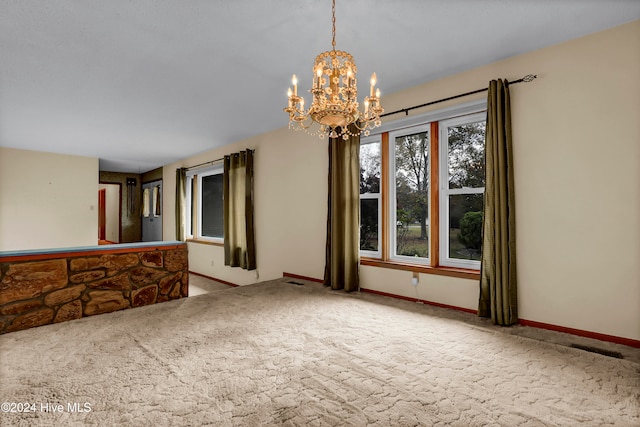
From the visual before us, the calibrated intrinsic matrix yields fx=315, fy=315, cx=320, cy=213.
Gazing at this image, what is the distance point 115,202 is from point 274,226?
6.66 m

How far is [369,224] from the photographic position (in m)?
3.99

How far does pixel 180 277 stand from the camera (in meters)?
3.71

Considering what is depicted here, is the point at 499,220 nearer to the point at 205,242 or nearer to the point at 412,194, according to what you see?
the point at 412,194

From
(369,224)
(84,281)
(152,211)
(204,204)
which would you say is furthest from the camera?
(152,211)

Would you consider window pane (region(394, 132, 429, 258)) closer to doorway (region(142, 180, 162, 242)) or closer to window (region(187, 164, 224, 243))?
window (region(187, 164, 224, 243))

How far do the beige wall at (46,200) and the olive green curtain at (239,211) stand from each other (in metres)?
3.35

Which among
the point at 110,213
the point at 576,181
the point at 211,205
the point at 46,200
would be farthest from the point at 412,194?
the point at 110,213

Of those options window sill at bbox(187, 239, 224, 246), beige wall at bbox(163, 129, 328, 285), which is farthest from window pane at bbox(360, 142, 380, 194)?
window sill at bbox(187, 239, 224, 246)

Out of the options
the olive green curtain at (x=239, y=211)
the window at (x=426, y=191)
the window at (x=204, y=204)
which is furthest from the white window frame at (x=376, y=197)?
the window at (x=204, y=204)

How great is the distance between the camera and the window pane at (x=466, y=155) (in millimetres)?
3154

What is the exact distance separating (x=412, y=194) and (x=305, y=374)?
2.37 m

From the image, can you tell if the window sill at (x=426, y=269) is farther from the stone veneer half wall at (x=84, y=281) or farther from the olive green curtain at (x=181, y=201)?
the olive green curtain at (x=181, y=201)

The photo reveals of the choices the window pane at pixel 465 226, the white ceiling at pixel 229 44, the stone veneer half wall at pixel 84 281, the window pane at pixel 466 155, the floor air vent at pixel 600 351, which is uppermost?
the white ceiling at pixel 229 44

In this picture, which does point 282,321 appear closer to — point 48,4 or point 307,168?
point 307,168
